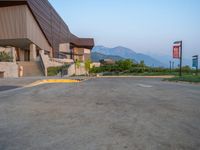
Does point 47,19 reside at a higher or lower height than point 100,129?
higher

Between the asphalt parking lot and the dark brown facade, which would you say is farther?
the dark brown facade

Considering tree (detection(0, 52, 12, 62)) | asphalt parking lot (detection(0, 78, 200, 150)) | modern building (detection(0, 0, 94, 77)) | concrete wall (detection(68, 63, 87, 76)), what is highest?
modern building (detection(0, 0, 94, 77))

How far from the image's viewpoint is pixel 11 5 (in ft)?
135

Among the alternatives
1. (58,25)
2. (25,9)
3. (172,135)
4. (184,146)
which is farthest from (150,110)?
(58,25)

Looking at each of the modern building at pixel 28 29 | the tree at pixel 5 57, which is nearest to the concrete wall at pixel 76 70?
the modern building at pixel 28 29

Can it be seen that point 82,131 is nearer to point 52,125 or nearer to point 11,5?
point 52,125

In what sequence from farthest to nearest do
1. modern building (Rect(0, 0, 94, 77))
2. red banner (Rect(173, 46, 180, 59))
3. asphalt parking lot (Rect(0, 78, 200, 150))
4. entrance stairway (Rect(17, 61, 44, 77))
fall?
1. modern building (Rect(0, 0, 94, 77))
2. entrance stairway (Rect(17, 61, 44, 77))
3. red banner (Rect(173, 46, 180, 59))
4. asphalt parking lot (Rect(0, 78, 200, 150))

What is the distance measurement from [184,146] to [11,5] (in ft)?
151

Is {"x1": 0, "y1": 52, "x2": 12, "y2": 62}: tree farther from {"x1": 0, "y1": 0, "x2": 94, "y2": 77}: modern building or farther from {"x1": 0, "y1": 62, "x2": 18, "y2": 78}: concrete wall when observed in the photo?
{"x1": 0, "y1": 62, "x2": 18, "y2": 78}: concrete wall

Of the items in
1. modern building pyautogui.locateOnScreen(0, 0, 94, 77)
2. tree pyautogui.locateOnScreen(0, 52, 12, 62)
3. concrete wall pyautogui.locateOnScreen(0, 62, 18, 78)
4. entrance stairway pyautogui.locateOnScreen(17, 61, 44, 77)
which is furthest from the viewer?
modern building pyautogui.locateOnScreen(0, 0, 94, 77)

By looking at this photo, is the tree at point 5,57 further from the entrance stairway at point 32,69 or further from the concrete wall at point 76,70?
the concrete wall at point 76,70

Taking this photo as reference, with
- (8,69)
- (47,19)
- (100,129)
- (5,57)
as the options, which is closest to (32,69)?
(5,57)

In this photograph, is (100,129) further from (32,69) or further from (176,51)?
(32,69)

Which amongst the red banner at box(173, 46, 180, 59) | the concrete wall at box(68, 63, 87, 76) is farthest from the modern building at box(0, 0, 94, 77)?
the red banner at box(173, 46, 180, 59)
